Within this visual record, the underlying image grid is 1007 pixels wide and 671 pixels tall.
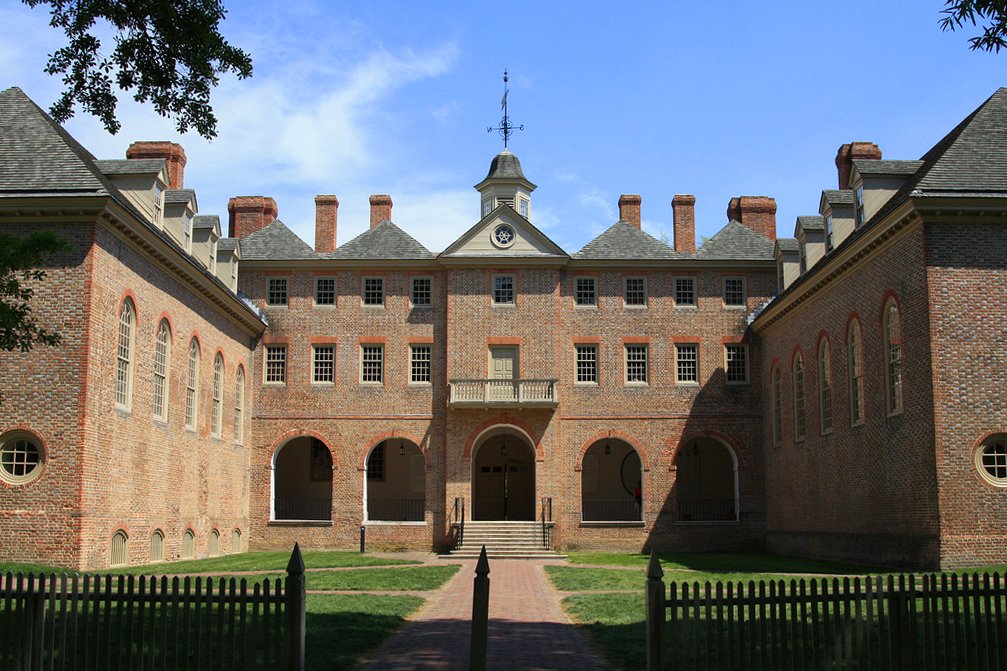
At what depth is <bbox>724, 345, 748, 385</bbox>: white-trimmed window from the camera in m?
39.2

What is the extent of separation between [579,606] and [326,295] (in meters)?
23.8

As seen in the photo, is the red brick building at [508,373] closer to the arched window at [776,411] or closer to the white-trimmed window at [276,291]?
the white-trimmed window at [276,291]

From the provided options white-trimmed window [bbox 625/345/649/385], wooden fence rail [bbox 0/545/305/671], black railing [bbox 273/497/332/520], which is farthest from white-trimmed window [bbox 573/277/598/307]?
wooden fence rail [bbox 0/545/305/671]

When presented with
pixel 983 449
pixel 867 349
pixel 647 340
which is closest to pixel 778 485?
pixel 647 340

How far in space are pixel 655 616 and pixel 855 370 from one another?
19.2m

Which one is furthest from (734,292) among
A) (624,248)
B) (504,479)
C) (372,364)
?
Result: (372,364)

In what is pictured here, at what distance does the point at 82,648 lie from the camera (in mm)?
11805

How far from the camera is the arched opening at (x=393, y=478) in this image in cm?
4178

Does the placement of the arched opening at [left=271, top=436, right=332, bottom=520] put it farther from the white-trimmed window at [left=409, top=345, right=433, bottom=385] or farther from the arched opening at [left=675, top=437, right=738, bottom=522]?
the arched opening at [left=675, top=437, right=738, bottom=522]

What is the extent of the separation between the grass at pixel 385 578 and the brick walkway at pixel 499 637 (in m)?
1.12

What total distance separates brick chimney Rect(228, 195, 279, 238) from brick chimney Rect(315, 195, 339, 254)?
98.4 inches

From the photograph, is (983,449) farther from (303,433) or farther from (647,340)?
(303,433)

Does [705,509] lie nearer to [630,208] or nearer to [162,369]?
[630,208]

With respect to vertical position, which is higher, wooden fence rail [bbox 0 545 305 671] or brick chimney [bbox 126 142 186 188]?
brick chimney [bbox 126 142 186 188]
